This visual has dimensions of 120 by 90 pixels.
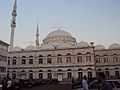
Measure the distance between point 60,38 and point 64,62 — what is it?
1105 centimetres

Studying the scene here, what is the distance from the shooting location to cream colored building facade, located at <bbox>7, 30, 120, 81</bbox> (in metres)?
44.9

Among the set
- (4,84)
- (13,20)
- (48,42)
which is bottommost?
(4,84)

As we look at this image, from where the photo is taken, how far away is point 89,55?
44.7 meters

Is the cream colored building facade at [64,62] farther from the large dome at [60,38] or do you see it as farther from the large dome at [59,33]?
the large dome at [59,33]

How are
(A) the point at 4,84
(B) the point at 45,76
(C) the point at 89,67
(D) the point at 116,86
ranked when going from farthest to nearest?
(B) the point at 45,76 < (C) the point at 89,67 < (A) the point at 4,84 < (D) the point at 116,86

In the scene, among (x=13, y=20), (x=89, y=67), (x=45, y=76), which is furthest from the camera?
(x=13, y=20)

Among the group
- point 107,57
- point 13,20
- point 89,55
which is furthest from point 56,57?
point 13,20

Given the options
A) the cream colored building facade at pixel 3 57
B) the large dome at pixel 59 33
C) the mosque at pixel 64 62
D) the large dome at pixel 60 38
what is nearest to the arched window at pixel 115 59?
the mosque at pixel 64 62

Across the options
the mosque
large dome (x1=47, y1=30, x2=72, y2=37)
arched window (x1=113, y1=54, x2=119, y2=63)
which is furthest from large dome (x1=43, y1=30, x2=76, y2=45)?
arched window (x1=113, y1=54, x2=119, y2=63)

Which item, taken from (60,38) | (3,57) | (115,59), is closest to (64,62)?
(60,38)

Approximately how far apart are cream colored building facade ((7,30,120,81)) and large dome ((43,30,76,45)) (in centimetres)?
691

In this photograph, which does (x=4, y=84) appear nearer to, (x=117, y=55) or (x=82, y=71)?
(x=82, y=71)

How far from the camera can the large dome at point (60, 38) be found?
55588 mm

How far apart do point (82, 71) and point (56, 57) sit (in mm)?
6861
